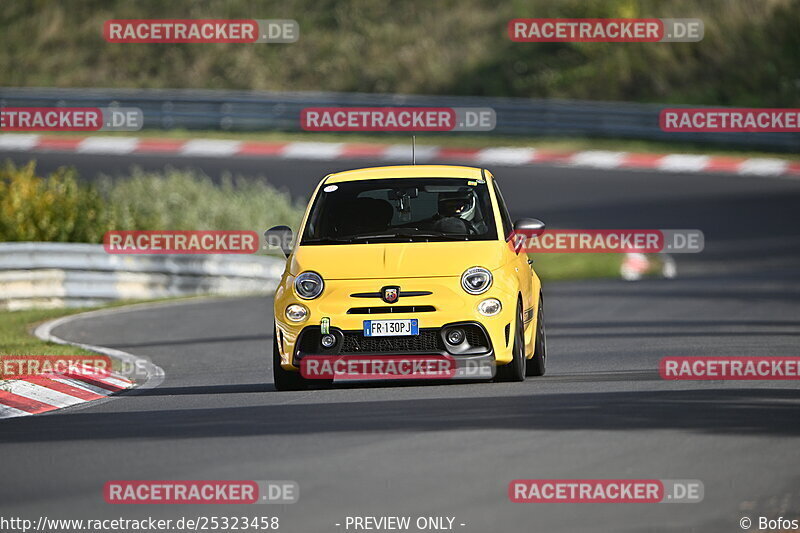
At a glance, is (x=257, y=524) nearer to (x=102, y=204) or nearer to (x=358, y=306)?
(x=358, y=306)

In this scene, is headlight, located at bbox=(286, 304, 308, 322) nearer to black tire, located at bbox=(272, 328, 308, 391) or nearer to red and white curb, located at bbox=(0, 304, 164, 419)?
black tire, located at bbox=(272, 328, 308, 391)

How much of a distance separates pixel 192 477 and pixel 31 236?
14843mm

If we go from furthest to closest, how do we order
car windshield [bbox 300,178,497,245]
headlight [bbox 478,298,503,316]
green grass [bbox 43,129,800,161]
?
green grass [bbox 43,129,800,161] < car windshield [bbox 300,178,497,245] < headlight [bbox 478,298,503,316]

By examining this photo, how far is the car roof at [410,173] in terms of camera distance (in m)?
13.1

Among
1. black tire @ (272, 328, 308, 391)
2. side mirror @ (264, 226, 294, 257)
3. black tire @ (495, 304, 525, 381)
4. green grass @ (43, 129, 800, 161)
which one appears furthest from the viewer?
green grass @ (43, 129, 800, 161)

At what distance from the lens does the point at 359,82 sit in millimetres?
45625

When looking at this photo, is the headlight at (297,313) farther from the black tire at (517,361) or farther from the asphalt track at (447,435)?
the black tire at (517,361)

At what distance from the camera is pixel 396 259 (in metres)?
12.1

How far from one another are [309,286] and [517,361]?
1.59 m

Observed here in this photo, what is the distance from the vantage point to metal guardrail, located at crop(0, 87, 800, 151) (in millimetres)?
38062

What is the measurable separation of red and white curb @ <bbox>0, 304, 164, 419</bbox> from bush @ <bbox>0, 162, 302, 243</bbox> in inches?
321

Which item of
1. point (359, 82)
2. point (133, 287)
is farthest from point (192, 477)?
point (359, 82)

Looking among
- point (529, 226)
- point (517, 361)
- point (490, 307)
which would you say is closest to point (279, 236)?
point (490, 307)

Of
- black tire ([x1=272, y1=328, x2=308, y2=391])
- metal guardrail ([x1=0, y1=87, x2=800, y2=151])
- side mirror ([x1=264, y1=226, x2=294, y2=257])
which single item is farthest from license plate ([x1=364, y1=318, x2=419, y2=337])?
metal guardrail ([x1=0, y1=87, x2=800, y2=151])
